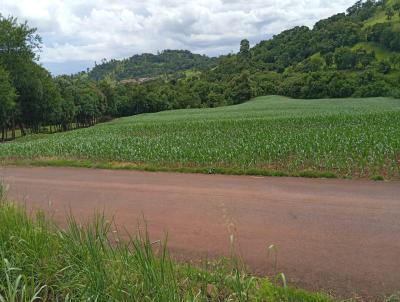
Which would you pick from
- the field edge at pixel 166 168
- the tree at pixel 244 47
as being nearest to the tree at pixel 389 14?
the tree at pixel 244 47

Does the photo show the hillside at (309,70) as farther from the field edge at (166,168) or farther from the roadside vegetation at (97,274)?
the roadside vegetation at (97,274)

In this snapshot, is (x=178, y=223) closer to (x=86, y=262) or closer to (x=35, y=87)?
(x=86, y=262)

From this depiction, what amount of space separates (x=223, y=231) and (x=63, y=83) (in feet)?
228

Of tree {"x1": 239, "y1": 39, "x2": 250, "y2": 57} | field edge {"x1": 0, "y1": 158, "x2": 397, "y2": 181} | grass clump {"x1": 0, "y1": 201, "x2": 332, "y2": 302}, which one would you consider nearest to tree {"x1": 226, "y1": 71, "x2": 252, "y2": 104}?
tree {"x1": 239, "y1": 39, "x2": 250, "y2": 57}

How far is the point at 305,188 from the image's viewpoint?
1057 centimetres

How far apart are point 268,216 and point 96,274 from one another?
505 cm

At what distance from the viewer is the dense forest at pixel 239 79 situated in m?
47.1

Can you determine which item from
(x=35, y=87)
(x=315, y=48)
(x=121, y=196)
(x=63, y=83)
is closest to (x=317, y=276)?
(x=121, y=196)

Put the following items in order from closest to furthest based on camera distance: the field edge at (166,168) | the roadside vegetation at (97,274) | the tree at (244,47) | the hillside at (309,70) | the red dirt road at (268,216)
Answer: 1. the roadside vegetation at (97,274)
2. the red dirt road at (268,216)
3. the field edge at (166,168)
4. the hillside at (309,70)
5. the tree at (244,47)

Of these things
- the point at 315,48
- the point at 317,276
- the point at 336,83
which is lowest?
the point at 317,276

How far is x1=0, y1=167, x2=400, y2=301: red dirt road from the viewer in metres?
5.73

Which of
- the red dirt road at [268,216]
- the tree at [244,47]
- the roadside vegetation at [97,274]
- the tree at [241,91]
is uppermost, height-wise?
the tree at [244,47]

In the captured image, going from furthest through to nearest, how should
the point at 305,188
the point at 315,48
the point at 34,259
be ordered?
the point at 315,48
the point at 305,188
the point at 34,259

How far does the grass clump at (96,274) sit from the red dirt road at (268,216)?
1120 mm
